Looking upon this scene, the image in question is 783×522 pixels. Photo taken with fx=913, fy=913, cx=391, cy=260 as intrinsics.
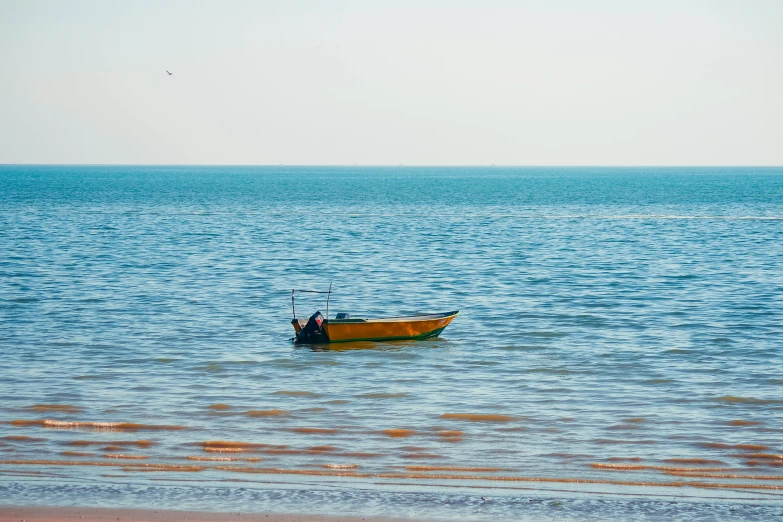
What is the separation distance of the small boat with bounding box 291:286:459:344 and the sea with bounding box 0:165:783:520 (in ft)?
1.46

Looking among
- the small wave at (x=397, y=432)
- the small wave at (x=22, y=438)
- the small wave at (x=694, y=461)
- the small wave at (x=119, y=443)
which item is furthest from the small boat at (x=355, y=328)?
the small wave at (x=694, y=461)

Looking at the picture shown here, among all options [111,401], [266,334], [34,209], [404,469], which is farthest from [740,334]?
[34,209]

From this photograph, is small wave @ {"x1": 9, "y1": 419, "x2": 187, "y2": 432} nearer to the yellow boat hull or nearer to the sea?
the sea

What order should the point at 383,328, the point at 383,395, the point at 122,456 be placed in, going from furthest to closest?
the point at 383,328
the point at 383,395
the point at 122,456

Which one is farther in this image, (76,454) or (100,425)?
(100,425)

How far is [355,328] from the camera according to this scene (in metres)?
30.4

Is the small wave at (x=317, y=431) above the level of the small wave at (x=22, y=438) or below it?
below

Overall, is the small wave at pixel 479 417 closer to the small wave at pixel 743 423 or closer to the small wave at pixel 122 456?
the small wave at pixel 743 423

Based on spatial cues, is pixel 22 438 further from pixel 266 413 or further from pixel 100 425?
pixel 266 413

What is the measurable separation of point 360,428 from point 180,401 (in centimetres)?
507

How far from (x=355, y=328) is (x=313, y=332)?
141 centimetres

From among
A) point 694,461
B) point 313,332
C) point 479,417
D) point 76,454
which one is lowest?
point 313,332

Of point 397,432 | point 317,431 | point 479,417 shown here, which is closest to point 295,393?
point 317,431

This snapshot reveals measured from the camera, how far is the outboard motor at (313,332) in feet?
99.8
